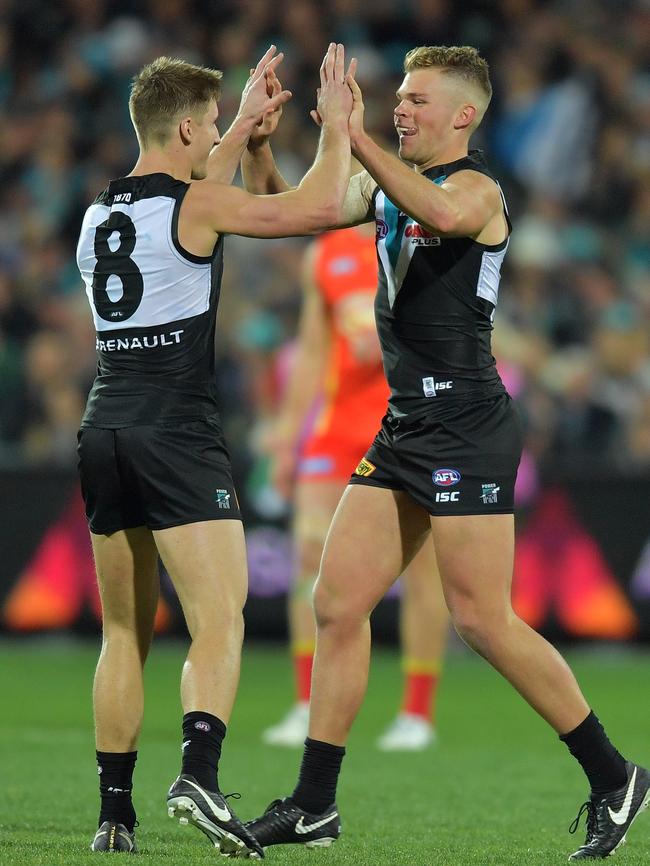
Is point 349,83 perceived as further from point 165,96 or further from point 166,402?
point 166,402

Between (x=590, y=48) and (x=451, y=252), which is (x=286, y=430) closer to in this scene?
(x=451, y=252)

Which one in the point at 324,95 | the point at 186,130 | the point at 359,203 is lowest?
the point at 359,203

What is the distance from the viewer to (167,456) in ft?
15.8

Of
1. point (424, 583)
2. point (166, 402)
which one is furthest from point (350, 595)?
point (424, 583)

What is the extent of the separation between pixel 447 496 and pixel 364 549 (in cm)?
32

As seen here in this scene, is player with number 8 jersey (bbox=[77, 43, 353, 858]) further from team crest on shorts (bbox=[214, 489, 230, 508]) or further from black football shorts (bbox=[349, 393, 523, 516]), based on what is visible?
black football shorts (bbox=[349, 393, 523, 516])

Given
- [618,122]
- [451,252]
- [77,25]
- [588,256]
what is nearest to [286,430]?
[451,252]

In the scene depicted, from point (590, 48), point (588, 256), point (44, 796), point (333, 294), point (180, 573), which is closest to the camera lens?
point (180, 573)

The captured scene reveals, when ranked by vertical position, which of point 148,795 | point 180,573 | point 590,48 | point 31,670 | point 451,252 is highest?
point 590,48

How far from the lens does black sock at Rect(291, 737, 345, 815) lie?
16.4 ft

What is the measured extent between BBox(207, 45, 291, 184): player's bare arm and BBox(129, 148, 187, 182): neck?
0.17 metres

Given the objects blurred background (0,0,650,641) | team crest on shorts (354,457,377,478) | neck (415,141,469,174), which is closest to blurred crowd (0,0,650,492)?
blurred background (0,0,650,641)

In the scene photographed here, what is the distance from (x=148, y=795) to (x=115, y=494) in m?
1.74

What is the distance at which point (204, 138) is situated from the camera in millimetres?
4988
